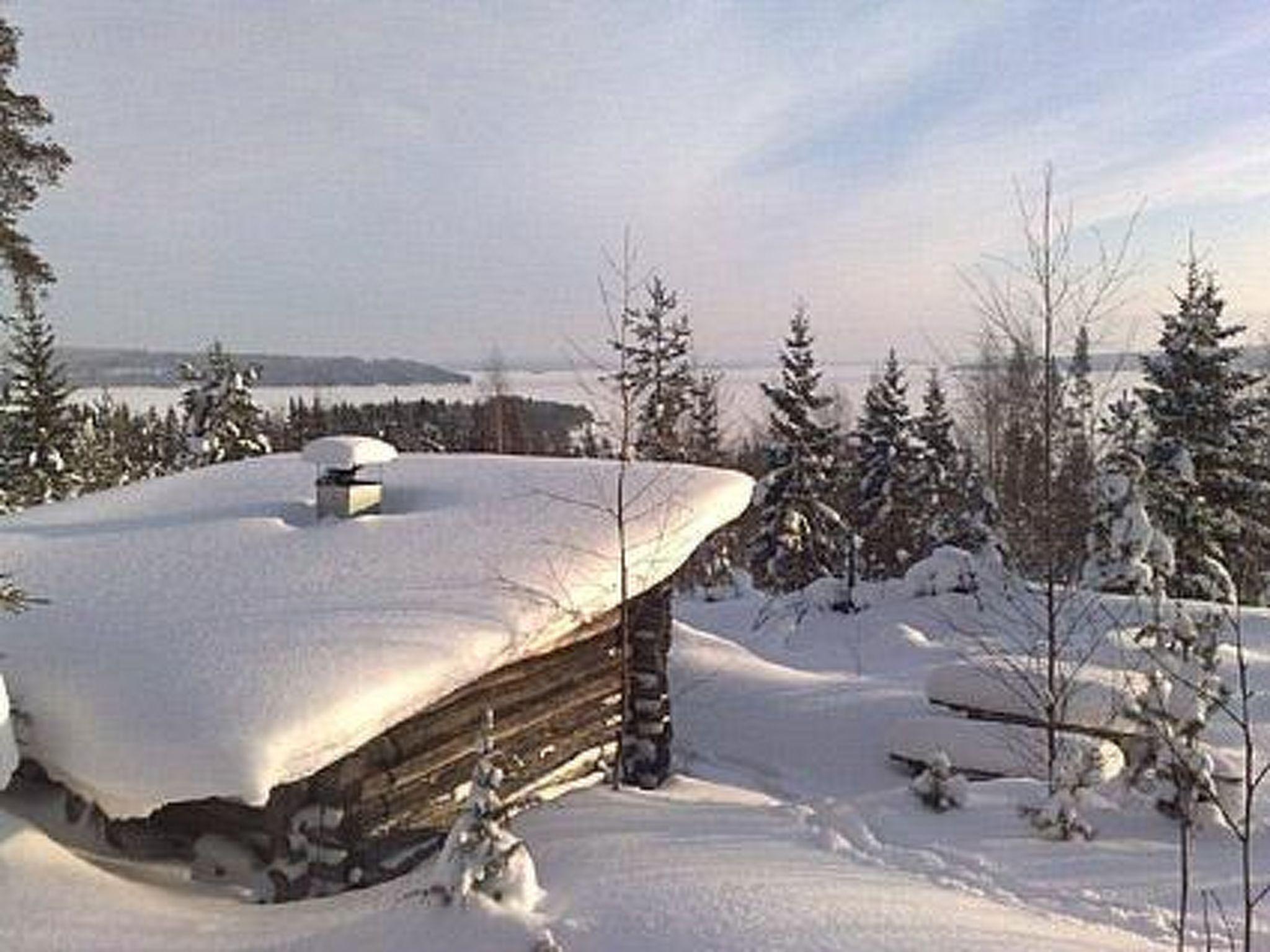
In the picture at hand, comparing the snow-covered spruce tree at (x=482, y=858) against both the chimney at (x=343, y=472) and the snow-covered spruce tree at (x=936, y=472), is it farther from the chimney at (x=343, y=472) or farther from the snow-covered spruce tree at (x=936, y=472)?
the snow-covered spruce tree at (x=936, y=472)

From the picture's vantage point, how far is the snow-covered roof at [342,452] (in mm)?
9117

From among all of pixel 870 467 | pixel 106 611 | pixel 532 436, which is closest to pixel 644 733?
pixel 106 611

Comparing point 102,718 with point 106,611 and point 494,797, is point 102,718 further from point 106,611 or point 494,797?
point 494,797

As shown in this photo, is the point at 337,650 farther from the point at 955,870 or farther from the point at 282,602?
the point at 955,870

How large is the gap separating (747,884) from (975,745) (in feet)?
20.2

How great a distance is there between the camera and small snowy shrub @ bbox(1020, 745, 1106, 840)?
8.88 meters

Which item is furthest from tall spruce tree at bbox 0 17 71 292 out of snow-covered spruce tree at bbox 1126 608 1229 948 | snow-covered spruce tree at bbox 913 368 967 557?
snow-covered spruce tree at bbox 913 368 967 557

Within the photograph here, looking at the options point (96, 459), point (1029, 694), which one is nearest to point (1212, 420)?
point (1029, 694)

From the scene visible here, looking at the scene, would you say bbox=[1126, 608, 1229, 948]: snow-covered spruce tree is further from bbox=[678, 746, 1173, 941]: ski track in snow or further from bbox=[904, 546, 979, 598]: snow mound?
bbox=[904, 546, 979, 598]: snow mound

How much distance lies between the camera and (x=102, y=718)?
6117 millimetres

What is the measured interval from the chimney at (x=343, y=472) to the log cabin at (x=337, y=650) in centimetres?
2

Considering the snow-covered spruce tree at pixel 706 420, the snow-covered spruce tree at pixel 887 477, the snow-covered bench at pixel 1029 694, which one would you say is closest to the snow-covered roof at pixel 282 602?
the snow-covered bench at pixel 1029 694

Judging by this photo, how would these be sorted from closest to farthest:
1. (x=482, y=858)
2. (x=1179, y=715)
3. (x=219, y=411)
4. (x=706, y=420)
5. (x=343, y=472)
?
(x=482, y=858)
(x=343, y=472)
(x=1179, y=715)
(x=219, y=411)
(x=706, y=420)

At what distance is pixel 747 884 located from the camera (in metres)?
6.72
